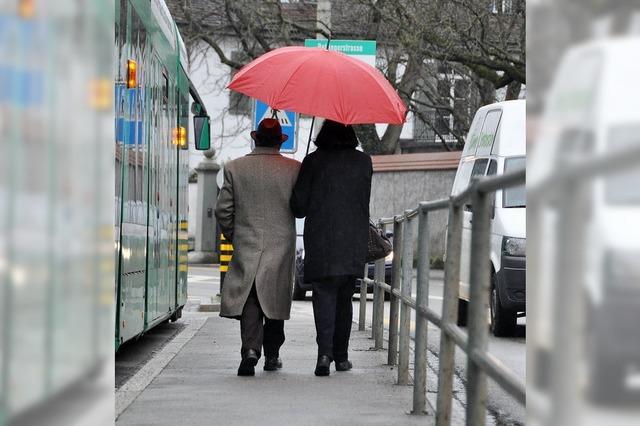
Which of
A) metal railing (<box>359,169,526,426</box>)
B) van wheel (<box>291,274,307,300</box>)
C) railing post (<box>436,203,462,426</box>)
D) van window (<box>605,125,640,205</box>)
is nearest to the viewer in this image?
van window (<box>605,125,640,205</box>)

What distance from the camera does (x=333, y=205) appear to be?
8.16 meters

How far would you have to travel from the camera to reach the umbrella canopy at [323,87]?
317 inches

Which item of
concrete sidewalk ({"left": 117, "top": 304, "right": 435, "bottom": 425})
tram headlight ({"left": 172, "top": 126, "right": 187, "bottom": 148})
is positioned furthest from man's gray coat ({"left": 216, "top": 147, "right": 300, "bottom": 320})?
tram headlight ({"left": 172, "top": 126, "right": 187, "bottom": 148})

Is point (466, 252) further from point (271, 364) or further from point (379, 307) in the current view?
point (379, 307)

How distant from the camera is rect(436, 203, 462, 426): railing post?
4.62 m

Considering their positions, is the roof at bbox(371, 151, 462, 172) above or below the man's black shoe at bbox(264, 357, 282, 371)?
above

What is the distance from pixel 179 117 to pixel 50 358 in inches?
403

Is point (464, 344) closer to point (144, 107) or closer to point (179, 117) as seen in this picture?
point (144, 107)

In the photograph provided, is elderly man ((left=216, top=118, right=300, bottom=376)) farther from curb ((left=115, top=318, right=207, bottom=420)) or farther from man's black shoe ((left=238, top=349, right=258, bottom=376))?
curb ((left=115, top=318, right=207, bottom=420))

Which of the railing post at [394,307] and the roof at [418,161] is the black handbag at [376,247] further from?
the roof at [418,161]

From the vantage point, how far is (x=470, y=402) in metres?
3.82

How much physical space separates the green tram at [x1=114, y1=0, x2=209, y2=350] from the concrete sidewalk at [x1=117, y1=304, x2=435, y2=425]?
42 cm

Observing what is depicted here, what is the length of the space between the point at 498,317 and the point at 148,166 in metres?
5.78

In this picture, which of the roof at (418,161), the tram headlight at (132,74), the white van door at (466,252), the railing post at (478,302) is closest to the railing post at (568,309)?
the railing post at (478,302)
